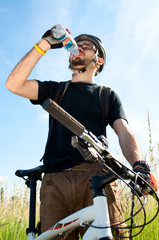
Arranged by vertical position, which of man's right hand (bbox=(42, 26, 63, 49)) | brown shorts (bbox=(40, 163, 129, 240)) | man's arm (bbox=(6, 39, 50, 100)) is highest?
man's right hand (bbox=(42, 26, 63, 49))

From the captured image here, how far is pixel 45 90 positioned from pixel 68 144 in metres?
0.77

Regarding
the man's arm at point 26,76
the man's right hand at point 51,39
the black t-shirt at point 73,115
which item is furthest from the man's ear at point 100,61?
the man's right hand at point 51,39

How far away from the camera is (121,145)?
281 cm

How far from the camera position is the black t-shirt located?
2.75 metres

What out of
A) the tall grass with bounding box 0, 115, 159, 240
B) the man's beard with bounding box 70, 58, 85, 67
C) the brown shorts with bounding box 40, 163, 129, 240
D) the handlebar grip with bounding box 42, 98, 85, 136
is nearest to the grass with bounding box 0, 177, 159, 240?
the tall grass with bounding box 0, 115, 159, 240

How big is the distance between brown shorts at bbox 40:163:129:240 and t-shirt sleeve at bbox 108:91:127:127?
63 cm

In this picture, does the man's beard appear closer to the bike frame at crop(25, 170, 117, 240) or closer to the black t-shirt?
the black t-shirt

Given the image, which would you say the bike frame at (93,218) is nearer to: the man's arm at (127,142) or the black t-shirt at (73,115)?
the black t-shirt at (73,115)

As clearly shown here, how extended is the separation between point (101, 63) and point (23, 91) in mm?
1400

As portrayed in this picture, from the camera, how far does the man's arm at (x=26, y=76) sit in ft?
8.69

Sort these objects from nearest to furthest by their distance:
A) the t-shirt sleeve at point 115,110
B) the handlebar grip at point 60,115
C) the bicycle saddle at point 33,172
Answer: the handlebar grip at point 60,115 < the bicycle saddle at point 33,172 < the t-shirt sleeve at point 115,110

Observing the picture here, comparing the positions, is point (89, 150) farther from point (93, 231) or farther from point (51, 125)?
point (51, 125)

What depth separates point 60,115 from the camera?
4.41 ft

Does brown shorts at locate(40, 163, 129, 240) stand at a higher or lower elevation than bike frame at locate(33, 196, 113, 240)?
higher
